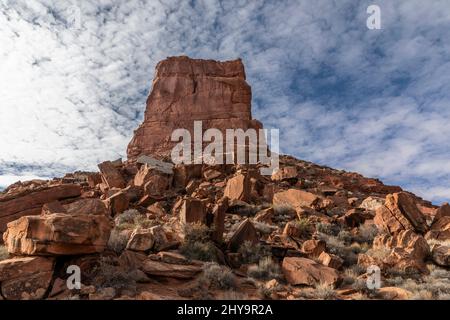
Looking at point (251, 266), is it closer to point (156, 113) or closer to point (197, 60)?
point (156, 113)

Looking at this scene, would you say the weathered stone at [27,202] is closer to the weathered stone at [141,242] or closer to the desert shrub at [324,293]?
the weathered stone at [141,242]

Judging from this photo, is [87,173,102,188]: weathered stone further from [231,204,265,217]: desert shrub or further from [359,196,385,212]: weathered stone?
[359,196,385,212]: weathered stone

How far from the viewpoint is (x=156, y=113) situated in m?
51.1

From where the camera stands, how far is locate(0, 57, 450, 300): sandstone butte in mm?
7578

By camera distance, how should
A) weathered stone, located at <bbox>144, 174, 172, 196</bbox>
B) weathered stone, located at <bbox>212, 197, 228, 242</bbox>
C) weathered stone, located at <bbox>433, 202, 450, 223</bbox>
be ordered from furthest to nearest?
1. weathered stone, located at <bbox>144, 174, 172, 196</bbox>
2. weathered stone, located at <bbox>433, 202, 450, 223</bbox>
3. weathered stone, located at <bbox>212, 197, 228, 242</bbox>

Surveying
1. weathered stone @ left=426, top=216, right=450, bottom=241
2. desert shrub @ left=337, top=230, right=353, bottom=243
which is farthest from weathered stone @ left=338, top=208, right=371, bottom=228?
weathered stone @ left=426, top=216, right=450, bottom=241

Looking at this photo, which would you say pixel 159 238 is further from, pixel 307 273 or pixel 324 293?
pixel 324 293

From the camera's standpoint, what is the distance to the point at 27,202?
12.7 m

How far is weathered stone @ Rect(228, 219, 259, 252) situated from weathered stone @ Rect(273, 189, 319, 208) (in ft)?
21.2
